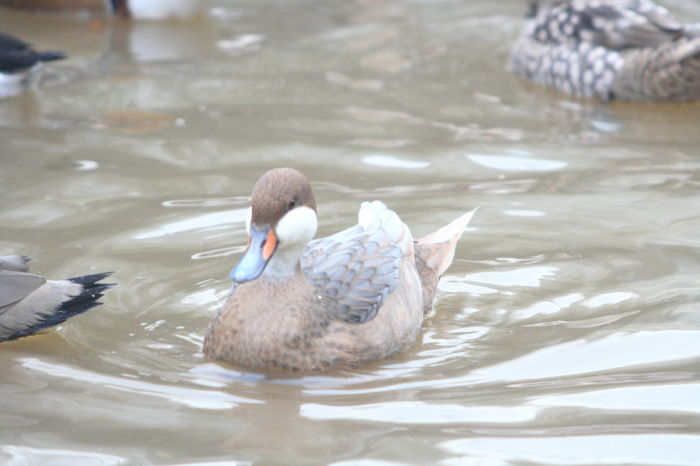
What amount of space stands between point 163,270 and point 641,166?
357cm

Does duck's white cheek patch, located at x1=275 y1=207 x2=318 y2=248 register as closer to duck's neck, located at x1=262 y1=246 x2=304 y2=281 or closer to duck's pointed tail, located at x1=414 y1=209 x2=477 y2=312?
duck's neck, located at x1=262 y1=246 x2=304 y2=281

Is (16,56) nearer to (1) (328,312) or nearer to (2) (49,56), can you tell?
(2) (49,56)

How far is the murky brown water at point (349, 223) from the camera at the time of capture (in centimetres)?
420

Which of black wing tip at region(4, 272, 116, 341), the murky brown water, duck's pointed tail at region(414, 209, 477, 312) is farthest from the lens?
duck's pointed tail at region(414, 209, 477, 312)

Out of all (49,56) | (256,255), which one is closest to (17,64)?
(49,56)

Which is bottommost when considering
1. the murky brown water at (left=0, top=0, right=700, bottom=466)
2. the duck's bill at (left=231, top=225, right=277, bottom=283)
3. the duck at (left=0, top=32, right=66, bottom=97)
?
the murky brown water at (left=0, top=0, right=700, bottom=466)

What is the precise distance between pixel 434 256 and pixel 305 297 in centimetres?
103

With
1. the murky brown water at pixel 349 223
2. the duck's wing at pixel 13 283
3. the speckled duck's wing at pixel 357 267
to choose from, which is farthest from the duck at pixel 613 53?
the duck's wing at pixel 13 283

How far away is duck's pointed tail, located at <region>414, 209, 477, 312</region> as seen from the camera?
5.50m

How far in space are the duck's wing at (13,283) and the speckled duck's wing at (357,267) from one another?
125 cm

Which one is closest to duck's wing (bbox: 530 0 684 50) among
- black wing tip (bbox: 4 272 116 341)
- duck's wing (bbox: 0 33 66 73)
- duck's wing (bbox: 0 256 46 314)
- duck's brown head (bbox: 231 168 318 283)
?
duck's wing (bbox: 0 33 66 73)

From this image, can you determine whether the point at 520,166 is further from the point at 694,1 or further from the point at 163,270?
the point at 694,1

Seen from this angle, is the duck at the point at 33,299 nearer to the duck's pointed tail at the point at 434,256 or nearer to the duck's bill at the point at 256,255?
the duck's bill at the point at 256,255

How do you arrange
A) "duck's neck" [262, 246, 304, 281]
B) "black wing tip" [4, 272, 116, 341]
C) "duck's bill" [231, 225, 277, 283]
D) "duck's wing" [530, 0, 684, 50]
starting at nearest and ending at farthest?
"duck's bill" [231, 225, 277, 283] → "duck's neck" [262, 246, 304, 281] → "black wing tip" [4, 272, 116, 341] → "duck's wing" [530, 0, 684, 50]
